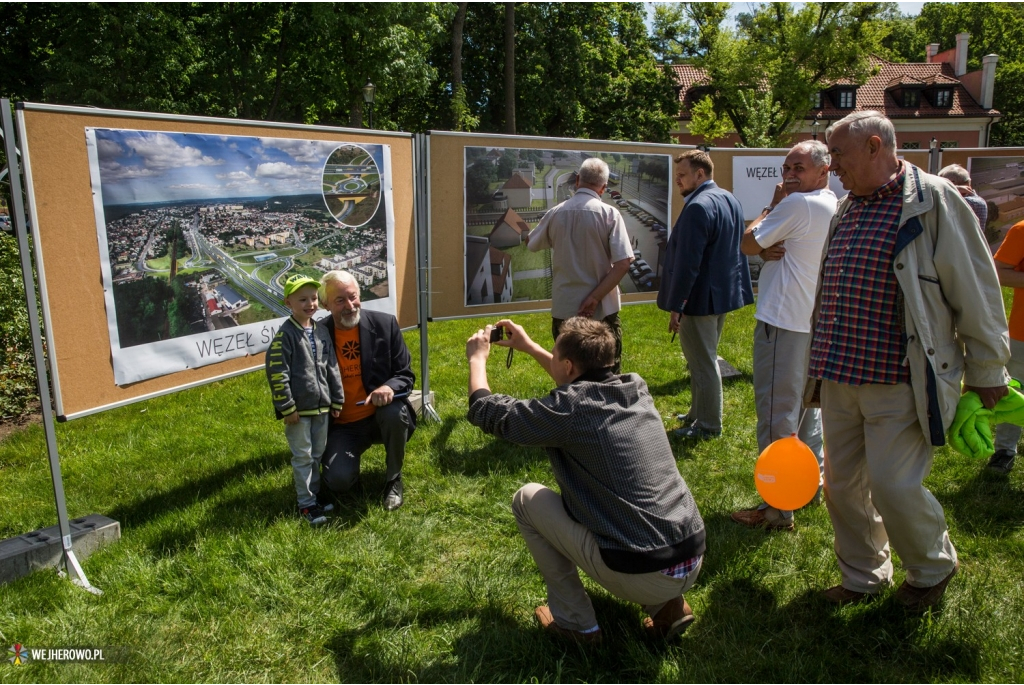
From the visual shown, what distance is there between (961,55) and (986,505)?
5575 centimetres

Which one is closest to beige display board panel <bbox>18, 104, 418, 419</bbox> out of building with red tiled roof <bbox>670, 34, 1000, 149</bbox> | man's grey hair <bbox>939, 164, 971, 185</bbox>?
man's grey hair <bbox>939, 164, 971, 185</bbox>

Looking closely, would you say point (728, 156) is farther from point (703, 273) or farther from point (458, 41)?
point (458, 41)

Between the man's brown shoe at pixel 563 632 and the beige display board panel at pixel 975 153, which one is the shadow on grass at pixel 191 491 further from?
the beige display board panel at pixel 975 153

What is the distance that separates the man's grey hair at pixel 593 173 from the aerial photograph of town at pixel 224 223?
1600 mm

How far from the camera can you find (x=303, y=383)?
4.26 m

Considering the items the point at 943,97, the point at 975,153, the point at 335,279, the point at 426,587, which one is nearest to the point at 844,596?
the point at 426,587

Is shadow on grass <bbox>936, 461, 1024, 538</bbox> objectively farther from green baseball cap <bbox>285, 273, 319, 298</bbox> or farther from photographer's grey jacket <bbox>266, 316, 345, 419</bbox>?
green baseball cap <bbox>285, 273, 319, 298</bbox>

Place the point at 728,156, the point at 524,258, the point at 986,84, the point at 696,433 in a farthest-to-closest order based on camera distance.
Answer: the point at 986,84
the point at 728,156
the point at 524,258
the point at 696,433

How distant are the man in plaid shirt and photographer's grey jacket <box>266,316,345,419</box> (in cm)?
282

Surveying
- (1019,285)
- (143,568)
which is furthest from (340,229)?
(1019,285)

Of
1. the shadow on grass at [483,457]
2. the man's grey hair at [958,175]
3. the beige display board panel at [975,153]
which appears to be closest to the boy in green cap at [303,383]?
the shadow on grass at [483,457]

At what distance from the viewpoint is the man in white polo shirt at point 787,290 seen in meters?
3.95

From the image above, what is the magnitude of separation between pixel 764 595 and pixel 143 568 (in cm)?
319

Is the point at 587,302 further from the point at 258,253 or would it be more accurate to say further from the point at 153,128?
the point at 153,128
